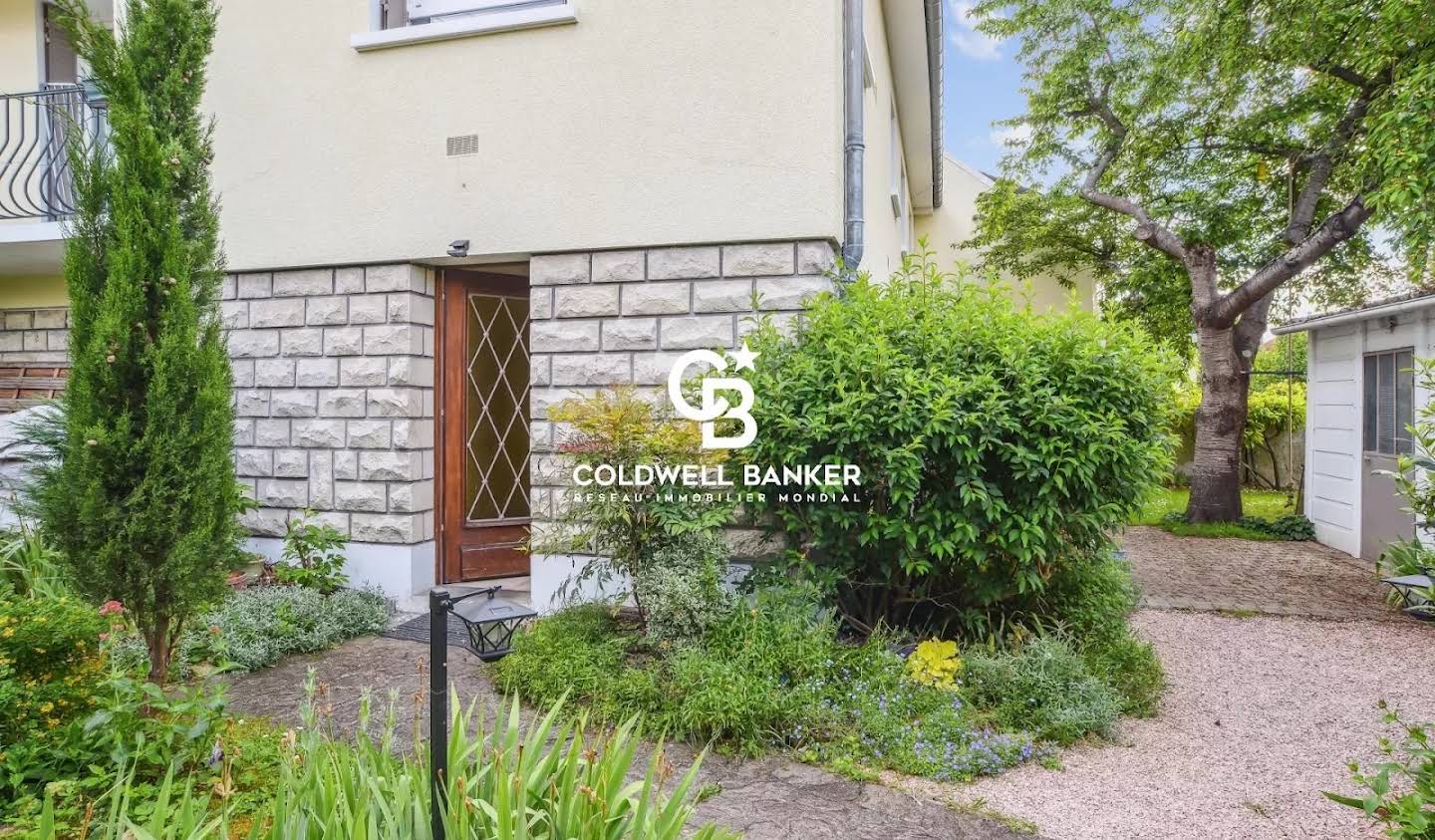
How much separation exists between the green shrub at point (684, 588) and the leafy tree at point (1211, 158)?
7.38m

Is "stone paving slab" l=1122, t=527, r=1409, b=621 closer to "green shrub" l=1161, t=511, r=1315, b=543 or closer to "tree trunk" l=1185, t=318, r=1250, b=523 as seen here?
"green shrub" l=1161, t=511, r=1315, b=543

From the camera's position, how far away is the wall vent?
5.87m


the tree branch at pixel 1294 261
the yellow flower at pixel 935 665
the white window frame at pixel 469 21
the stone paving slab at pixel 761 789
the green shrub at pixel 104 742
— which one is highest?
the white window frame at pixel 469 21

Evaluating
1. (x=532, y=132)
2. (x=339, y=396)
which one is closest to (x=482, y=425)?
(x=339, y=396)

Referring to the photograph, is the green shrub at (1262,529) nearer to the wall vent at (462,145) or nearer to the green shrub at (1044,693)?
the green shrub at (1044,693)

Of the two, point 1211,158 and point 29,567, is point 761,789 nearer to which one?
point 29,567

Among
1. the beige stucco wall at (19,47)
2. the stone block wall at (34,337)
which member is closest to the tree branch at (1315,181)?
the stone block wall at (34,337)

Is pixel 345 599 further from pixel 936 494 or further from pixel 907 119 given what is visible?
pixel 907 119

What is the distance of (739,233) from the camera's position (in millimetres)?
5344

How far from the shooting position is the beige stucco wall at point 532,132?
5.28 metres

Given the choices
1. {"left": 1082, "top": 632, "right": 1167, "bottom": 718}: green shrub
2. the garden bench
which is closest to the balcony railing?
the garden bench

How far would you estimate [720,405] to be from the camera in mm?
4762

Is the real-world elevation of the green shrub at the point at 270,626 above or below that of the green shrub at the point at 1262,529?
above

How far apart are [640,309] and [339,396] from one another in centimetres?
250
